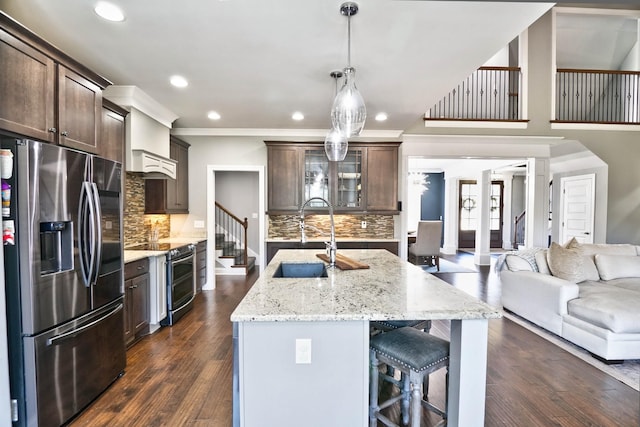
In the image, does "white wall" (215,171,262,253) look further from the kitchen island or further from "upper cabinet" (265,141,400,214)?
the kitchen island

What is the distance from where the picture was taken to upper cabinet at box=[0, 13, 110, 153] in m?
1.75

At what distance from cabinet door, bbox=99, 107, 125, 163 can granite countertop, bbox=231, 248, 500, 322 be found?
217cm

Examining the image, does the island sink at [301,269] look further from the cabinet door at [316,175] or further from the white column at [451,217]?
the white column at [451,217]

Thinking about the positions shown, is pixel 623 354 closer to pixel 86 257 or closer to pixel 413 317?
pixel 413 317

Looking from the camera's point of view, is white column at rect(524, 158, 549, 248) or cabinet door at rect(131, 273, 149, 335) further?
white column at rect(524, 158, 549, 248)

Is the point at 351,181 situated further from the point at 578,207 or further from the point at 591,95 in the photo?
the point at 591,95

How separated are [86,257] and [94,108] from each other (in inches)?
49.0

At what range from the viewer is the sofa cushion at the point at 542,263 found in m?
3.74

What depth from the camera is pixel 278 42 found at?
8.05 feet

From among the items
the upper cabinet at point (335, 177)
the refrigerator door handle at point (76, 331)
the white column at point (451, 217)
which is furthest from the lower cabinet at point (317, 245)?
the white column at point (451, 217)

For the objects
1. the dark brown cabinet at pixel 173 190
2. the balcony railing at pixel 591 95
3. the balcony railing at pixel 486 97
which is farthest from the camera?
the balcony railing at pixel 591 95

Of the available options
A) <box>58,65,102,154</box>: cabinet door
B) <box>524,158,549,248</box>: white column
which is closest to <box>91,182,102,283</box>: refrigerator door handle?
<box>58,65,102,154</box>: cabinet door

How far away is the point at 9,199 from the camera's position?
1.72 metres

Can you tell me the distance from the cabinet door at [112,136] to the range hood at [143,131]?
0.51ft
